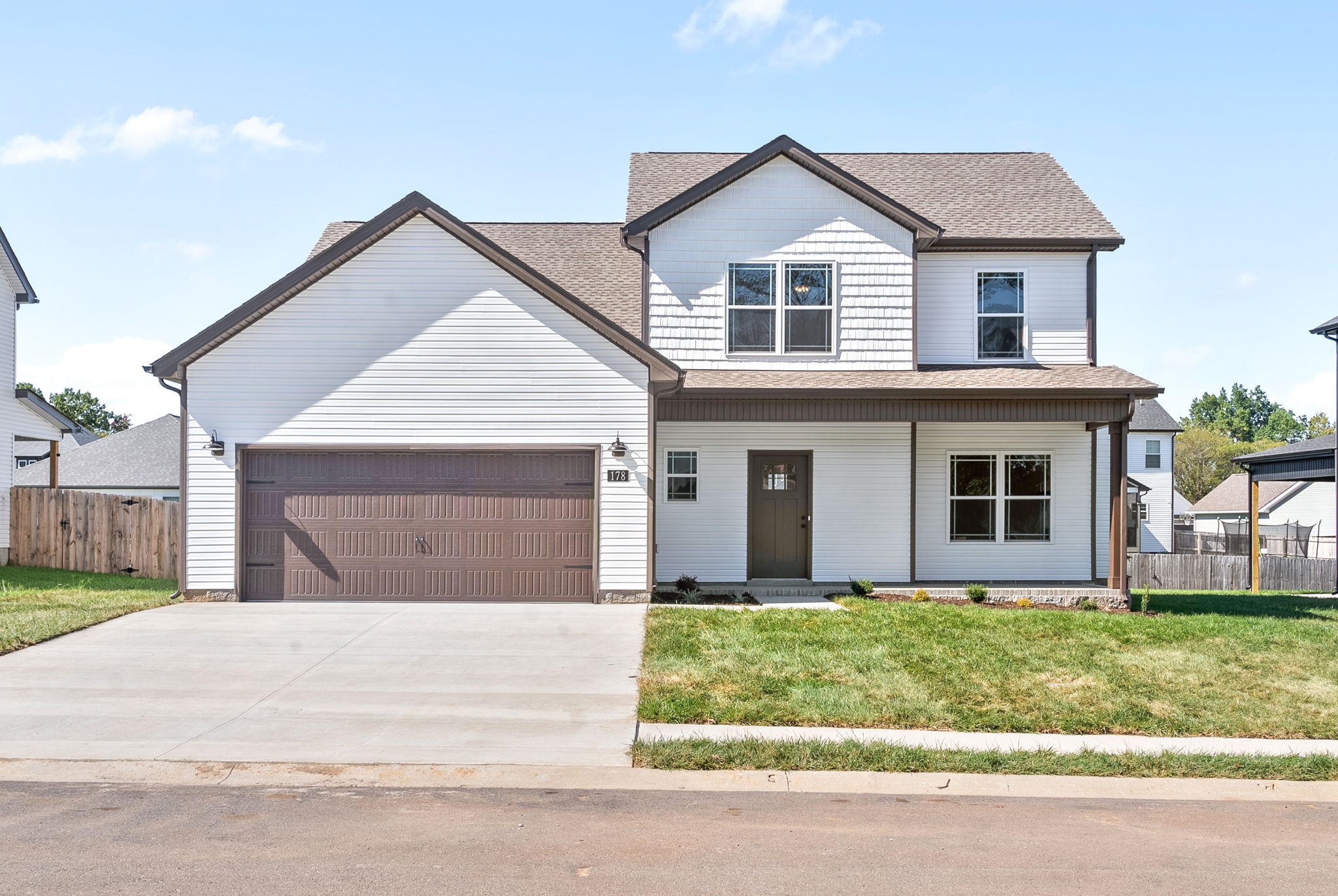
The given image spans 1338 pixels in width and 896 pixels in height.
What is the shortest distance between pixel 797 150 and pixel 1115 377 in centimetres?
626

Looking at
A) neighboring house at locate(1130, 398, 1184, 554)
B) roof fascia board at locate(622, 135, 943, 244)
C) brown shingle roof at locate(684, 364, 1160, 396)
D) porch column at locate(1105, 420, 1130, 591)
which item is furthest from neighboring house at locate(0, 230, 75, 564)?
neighboring house at locate(1130, 398, 1184, 554)

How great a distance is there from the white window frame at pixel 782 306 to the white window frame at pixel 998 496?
2913 mm

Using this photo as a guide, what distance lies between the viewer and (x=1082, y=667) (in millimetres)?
10797

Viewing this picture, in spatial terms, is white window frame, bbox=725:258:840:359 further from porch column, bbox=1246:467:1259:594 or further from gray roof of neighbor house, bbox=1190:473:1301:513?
gray roof of neighbor house, bbox=1190:473:1301:513

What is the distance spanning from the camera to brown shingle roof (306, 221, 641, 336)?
1898 cm

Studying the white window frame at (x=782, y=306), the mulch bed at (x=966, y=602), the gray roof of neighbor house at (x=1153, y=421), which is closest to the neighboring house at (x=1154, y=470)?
the gray roof of neighbor house at (x=1153, y=421)

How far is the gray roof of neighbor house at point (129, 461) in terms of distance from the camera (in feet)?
118

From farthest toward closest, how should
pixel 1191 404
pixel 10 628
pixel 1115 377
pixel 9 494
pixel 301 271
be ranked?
pixel 1191 404 < pixel 9 494 < pixel 1115 377 < pixel 301 271 < pixel 10 628

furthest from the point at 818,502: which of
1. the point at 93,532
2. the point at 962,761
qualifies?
the point at 93,532

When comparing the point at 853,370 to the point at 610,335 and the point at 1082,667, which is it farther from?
the point at 1082,667

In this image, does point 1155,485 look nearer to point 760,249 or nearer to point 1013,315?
point 1013,315

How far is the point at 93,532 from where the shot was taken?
71.1ft

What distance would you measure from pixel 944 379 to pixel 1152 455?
107 feet

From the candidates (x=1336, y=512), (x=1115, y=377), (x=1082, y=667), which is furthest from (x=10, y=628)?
(x=1336, y=512)
